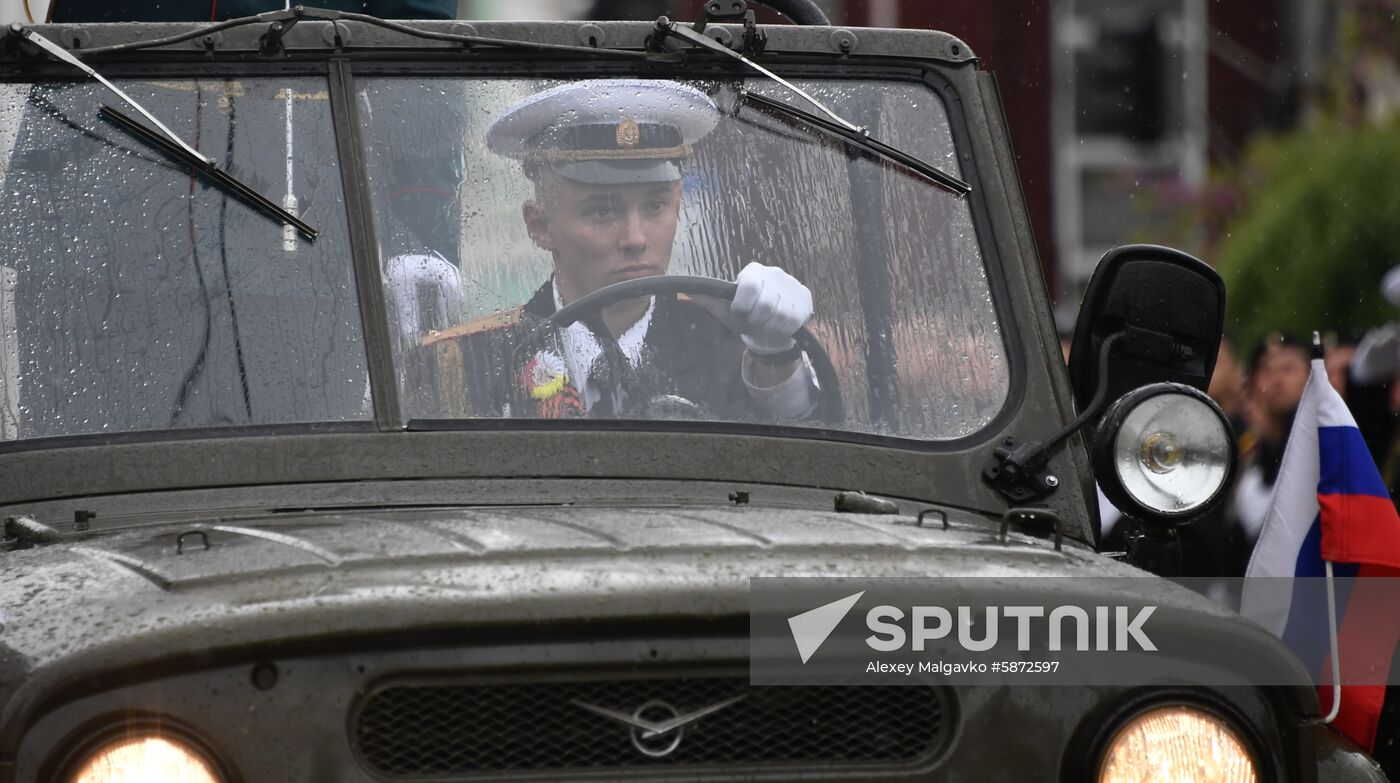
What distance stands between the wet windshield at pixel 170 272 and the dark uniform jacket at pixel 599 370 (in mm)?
189

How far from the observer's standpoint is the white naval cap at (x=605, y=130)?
3.83 meters

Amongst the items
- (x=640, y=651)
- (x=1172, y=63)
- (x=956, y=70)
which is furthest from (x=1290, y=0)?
(x=640, y=651)

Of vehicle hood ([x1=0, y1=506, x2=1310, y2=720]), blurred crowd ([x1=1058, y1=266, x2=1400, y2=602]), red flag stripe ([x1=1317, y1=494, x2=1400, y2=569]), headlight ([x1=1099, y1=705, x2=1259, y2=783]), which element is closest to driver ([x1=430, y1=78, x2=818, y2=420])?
vehicle hood ([x1=0, y1=506, x2=1310, y2=720])

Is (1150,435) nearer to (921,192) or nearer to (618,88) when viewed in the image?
(921,192)

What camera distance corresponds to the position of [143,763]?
8.29 ft

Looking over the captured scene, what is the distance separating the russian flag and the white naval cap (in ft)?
5.15

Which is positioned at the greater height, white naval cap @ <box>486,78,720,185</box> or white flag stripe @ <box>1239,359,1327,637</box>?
white naval cap @ <box>486,78,720,185</box>

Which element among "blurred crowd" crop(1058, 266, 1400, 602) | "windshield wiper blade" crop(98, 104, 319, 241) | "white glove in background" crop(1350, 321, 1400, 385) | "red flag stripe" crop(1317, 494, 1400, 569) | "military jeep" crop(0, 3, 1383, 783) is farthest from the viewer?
"white glove in background" crop(1350, 321, 1400, 385)

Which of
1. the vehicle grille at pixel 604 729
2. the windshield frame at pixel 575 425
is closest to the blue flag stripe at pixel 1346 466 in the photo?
the windshield frame at pixel 575 425

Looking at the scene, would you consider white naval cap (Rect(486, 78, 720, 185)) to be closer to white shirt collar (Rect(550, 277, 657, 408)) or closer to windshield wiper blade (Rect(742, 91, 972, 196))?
windshield wiper blade (Rect(742, 91, 972, 196))

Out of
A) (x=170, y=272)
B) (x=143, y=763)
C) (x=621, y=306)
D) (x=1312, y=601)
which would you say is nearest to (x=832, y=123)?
(x=621, y=306)

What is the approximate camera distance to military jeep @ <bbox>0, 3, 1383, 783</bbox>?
105 inches

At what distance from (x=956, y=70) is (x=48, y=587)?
2.05 metres

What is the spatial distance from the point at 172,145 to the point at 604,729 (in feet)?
4.91
